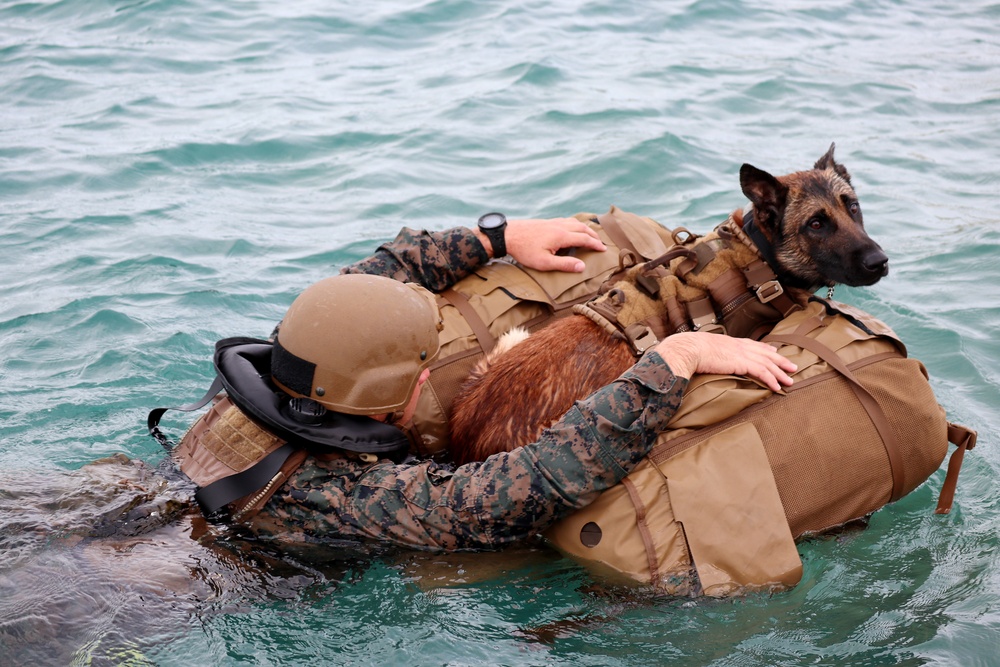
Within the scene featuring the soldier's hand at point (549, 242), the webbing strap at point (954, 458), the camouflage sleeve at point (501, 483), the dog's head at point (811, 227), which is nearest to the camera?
the camouflage sleeve at point (501, 483)

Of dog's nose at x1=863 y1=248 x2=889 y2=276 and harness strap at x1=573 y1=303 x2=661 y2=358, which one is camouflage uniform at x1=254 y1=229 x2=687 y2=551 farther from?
dog's nose at x1=863 y1=248 x2=889 y2=276

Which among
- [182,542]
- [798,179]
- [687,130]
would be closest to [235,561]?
[182,542]

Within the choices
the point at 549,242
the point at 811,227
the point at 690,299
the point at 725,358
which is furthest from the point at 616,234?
the point at 725,358

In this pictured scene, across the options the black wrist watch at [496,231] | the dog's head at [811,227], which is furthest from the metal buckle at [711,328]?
the black wrist watch at [496,231]

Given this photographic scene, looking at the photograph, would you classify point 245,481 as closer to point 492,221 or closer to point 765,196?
point 492,221

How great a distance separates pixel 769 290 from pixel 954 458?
3.97 feet

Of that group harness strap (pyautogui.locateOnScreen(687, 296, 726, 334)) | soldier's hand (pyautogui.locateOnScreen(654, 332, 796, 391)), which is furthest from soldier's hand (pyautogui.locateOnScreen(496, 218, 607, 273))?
soldier's hand (pyautogui.locateOnScreen(654, 332, 796, 391))

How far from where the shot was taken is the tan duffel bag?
14.3 ft

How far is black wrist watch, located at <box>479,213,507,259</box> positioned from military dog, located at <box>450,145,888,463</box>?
31.0 inches

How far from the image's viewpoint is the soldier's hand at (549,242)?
570cm

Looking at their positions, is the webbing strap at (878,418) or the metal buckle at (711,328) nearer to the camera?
the webbing strap at (878,418)

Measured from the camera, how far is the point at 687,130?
11797 millimetres

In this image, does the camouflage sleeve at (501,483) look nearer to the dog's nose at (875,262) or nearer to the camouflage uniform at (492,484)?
the camouflage uniform at (492,484)

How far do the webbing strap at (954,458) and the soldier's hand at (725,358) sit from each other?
2.92 feet
